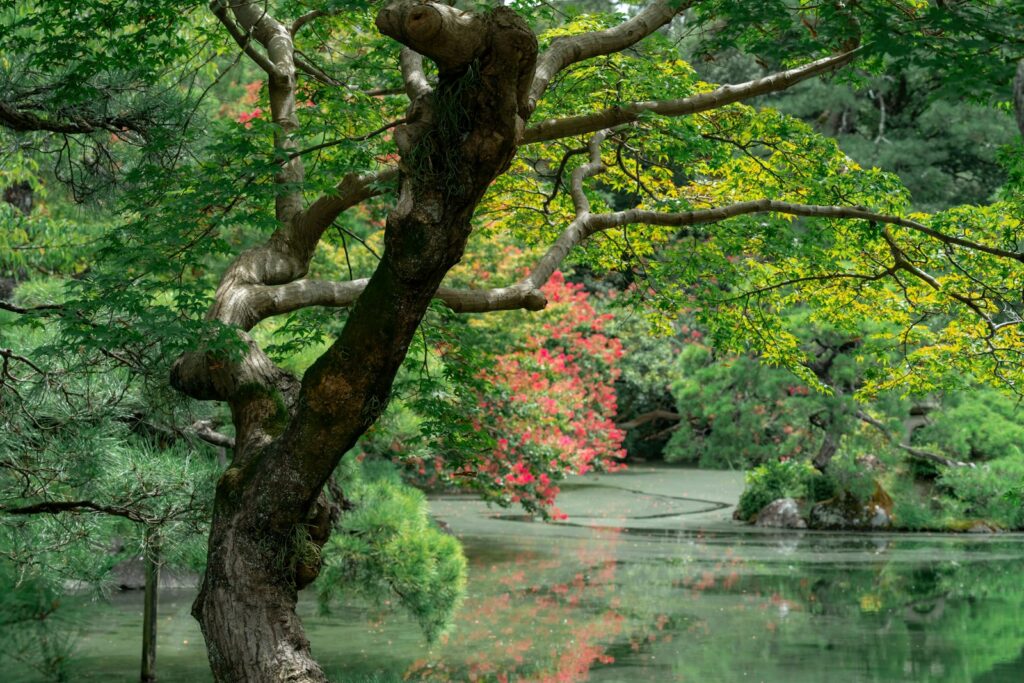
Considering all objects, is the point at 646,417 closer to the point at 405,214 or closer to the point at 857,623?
the point at 857,623

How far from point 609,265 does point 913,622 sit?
3540 millimetres

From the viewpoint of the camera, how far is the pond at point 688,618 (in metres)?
6.27

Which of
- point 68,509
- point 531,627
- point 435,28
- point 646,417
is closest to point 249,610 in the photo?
point 68,509

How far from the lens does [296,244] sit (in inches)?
195

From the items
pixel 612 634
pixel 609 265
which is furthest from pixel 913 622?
pixel 609 265

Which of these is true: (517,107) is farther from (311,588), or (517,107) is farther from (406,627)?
(311,588)

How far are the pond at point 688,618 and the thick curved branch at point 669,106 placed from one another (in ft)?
9.04

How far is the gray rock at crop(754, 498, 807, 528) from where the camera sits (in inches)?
513

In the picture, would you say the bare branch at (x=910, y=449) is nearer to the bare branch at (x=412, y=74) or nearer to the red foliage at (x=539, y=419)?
the red foliage at (x=539, y=419)


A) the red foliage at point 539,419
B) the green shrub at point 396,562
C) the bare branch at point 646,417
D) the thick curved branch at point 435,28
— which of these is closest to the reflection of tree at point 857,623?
the green shrub at point 396,562

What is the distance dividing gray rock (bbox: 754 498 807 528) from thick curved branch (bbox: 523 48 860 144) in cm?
908

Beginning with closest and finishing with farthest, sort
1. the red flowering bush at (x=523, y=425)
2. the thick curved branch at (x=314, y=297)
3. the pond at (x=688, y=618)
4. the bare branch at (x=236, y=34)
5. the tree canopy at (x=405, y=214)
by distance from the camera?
the tree canopy at (x=405, y=214) < the thick curved branch at (x=314, y=297) < the bare branch at (x=236, y=34) < the red flowering bush at (x=523, y=425) < the pond at (x=688, y=618)

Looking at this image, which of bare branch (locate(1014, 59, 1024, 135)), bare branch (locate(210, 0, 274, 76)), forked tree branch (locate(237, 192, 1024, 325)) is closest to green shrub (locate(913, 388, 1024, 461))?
forked tree branch (locate(237, 192, 1024, 325))

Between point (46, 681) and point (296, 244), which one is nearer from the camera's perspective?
point (46, 681)
